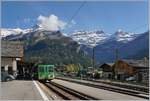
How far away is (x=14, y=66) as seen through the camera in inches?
2373

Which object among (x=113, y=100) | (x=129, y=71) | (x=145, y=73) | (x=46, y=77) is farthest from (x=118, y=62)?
(x=113, y=100)

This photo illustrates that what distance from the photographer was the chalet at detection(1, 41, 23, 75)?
5999cm

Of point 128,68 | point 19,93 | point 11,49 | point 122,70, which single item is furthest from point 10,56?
point 19,93

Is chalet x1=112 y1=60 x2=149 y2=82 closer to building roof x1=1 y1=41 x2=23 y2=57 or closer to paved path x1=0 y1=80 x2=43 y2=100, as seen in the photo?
building roof x1=1 y1=41 x2=23 y2=57

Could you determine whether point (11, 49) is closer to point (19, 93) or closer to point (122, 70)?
point (122, 70)

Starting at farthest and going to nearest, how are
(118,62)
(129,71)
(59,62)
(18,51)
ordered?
1. (59,62)
2. (118,62)
3. (129,71)
4. (18,51)

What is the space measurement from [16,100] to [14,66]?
4234cm

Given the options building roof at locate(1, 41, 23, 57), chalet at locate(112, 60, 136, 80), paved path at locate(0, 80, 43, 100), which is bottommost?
paved path at locate(0, 80, 43, 100)

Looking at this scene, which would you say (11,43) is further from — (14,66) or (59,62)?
(59,62)

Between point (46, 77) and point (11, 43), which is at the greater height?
point (11, 43)

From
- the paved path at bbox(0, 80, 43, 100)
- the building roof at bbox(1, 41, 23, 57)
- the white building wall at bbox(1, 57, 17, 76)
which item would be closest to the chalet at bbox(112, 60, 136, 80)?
the building roof at bbox(1, 41, 23, 57)

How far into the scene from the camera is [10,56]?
6216cm

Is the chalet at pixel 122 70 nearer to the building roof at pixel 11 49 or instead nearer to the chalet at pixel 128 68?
the chalet at pixel 128 68

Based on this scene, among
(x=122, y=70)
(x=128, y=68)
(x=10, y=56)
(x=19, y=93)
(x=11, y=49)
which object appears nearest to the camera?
(x=19, y=93)
